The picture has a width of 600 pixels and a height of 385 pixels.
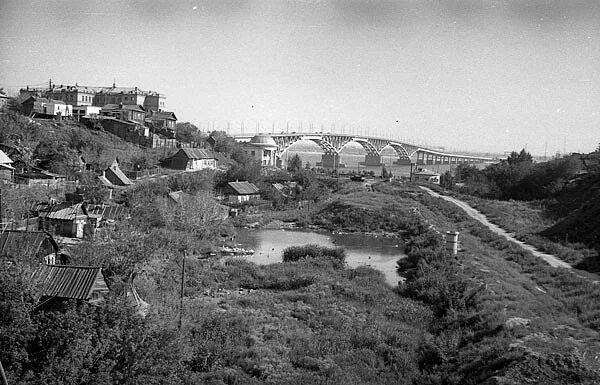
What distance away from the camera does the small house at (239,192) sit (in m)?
18.5

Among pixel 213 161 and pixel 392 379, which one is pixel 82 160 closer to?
pixel 213 161

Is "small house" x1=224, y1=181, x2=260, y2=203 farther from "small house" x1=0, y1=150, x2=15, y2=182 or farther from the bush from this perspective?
the bush

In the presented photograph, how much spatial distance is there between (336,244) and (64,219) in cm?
639

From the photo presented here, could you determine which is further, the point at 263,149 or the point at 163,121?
the point at 263,149

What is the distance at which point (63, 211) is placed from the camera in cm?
1020

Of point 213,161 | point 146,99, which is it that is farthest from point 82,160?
point 146,99

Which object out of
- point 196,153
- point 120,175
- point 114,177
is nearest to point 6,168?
point 114,177

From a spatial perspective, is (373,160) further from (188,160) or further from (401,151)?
(188,160)

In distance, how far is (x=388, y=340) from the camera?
6328 millimetres

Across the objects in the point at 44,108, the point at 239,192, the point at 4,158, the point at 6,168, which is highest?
the point at 44,108

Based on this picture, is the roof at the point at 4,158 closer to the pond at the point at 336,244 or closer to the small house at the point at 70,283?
the pond at the point at 336,244

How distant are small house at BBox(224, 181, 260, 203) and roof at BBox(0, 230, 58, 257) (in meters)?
11.3

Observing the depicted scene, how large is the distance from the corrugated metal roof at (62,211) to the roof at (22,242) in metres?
3.12

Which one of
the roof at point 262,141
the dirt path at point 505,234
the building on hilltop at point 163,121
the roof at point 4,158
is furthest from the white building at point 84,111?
the roof at point 262,141
